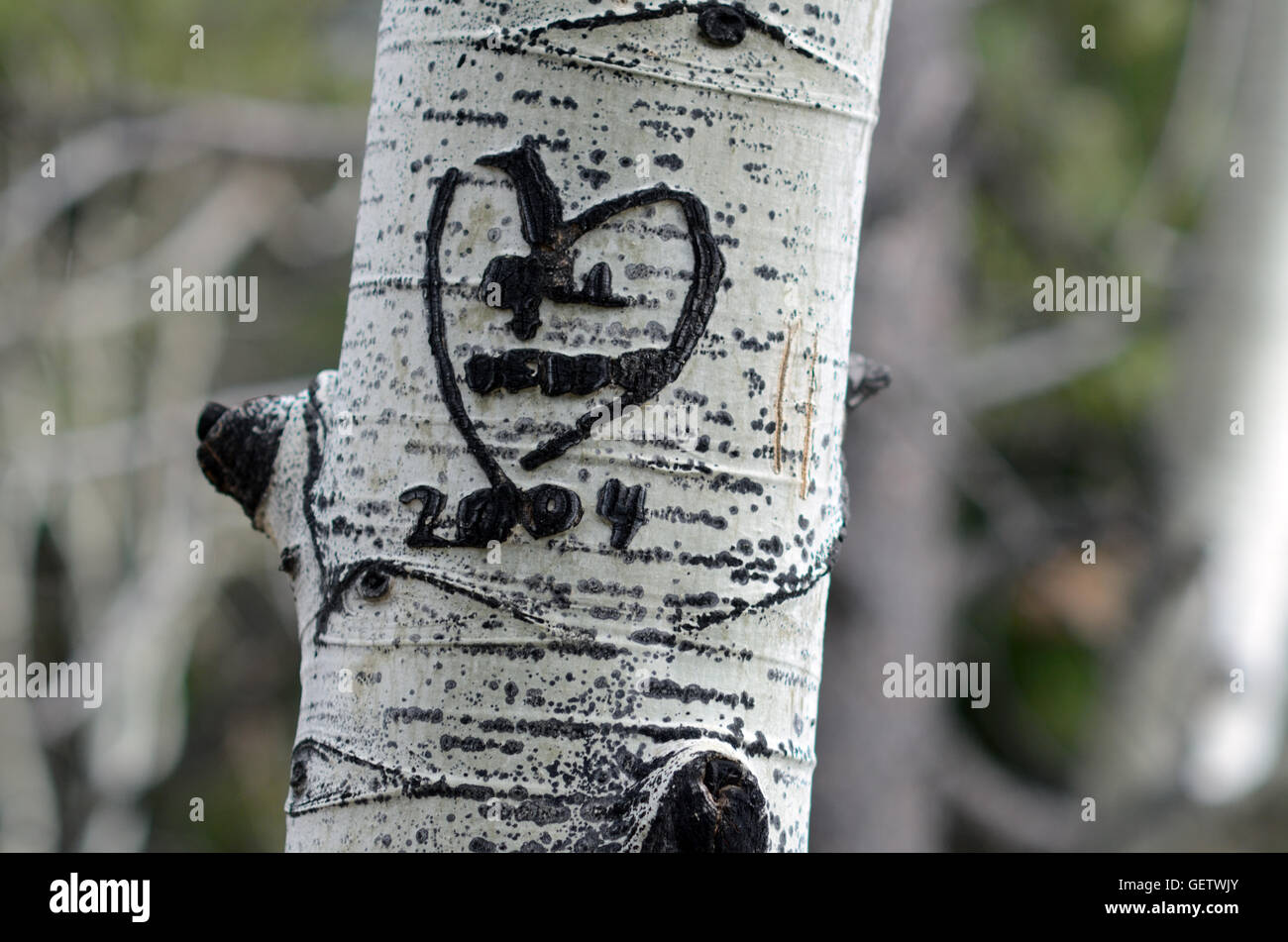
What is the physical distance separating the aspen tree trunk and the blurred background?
3412mm

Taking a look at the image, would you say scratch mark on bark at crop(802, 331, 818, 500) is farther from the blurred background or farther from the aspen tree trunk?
the blurred background

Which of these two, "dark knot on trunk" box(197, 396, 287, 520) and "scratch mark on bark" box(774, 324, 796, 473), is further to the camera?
"dark knot on trunk" box(197, 396, 287, 520)

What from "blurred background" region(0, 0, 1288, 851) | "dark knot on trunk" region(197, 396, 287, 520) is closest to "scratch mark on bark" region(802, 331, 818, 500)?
"dark knot on trunk" region(197, 396, 287, 520)

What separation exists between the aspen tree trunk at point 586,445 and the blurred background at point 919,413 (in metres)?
3.41

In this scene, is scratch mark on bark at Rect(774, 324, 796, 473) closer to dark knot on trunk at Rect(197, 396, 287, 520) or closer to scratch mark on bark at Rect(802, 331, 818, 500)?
scratch mark on bark at Rect(802, 331, 818, 500)

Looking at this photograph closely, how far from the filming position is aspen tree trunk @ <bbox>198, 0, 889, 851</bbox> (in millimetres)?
970

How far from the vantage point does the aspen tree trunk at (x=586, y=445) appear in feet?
3.18

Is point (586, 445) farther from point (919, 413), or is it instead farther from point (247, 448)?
point (919, 413)

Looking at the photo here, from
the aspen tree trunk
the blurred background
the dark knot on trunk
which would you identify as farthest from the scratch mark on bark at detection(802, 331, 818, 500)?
the blurred background

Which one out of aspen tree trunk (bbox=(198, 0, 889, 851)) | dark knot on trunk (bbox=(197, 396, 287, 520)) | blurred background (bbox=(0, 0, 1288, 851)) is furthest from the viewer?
blurred background (bbox=(0, 0, 1288, 851))

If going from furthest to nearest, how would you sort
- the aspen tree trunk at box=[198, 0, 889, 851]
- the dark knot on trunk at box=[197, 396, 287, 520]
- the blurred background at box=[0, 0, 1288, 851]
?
the blurred background at box=[0, 0, 1288, 851]
the dark knot on trunk at box=[197, 396, 287, 520]
the aspen tree trunk at box=[198, 0, 889, 851]

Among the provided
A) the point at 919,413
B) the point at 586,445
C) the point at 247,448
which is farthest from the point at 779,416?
the point at 919,413

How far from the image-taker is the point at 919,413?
510 centimetres

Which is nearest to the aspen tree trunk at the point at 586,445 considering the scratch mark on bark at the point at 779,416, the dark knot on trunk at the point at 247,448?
the scratch mark on bark at the point at 779,416
